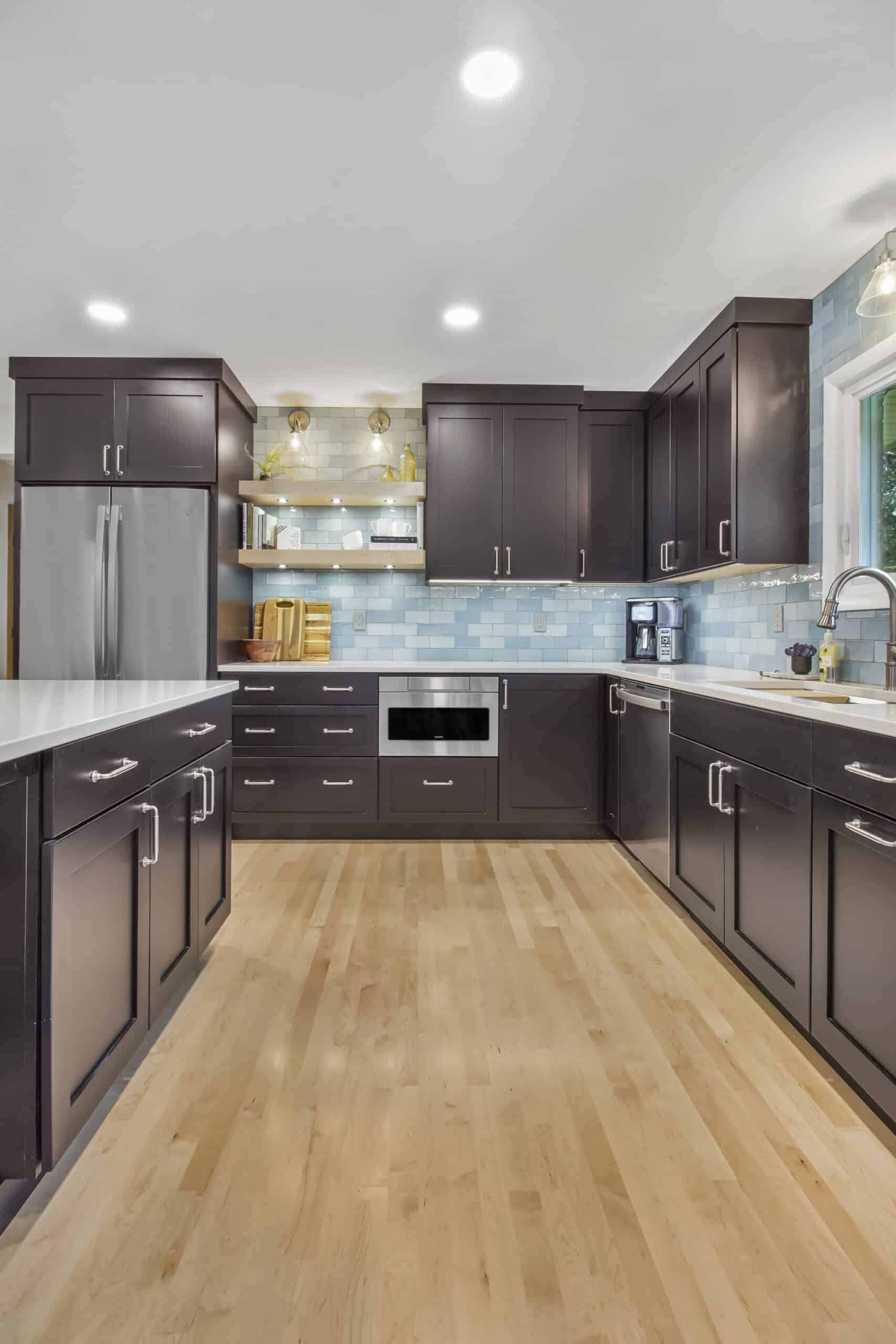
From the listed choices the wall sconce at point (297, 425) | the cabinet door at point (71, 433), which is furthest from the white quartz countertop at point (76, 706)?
the wall sconce at point (297, 425)

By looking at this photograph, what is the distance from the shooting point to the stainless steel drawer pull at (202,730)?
197 centimetres

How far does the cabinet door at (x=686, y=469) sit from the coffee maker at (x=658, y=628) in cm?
42

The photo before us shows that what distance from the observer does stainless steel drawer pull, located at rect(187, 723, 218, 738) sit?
1.97 m

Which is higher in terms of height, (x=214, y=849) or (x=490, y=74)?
(x=490, y=74)

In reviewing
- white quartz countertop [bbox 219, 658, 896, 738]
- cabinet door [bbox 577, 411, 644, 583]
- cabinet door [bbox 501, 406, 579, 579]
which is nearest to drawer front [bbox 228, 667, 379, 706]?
white quartz countertop [bbox 219, 658, 896, 738]

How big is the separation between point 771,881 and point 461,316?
2.59 meters

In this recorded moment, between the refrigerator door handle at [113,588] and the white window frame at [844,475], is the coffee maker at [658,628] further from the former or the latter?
the refrigerator door handle at [113,588]

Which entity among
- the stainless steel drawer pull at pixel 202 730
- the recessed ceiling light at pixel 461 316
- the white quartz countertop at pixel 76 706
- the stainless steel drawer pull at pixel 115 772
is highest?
the recessed ceiling light at pixel 461 316

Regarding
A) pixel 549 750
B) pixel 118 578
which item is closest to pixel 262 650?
pixel 118 578

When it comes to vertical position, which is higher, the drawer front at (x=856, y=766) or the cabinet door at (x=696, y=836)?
the drawer front at (x=856, y=766)

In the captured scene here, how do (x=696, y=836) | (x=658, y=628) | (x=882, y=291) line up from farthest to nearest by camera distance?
(x=658, y=628) → (x=696, y=836) → (x=882, y=291)

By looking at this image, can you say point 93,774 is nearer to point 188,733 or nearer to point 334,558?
point 188,733

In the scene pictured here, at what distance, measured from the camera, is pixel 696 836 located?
98.5 inches

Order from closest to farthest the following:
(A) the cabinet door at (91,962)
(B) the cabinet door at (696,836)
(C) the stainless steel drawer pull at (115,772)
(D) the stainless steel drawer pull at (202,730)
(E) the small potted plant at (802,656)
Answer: (A) the cabinet door at (91,962) < (C) the stainless steel drawer pull at (115,772) < (D) the stainless steel drawer pull at (202,730) < (B) the cabinet door at (696,836) < (E) the small potted plant at (802,656)
